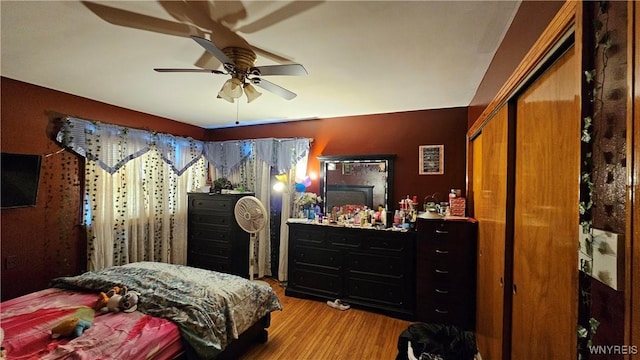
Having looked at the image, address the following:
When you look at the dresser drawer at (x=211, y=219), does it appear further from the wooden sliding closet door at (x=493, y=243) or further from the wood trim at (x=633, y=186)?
the wood trim at (x=633, y=186)

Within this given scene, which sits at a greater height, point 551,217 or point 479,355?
point 551,217

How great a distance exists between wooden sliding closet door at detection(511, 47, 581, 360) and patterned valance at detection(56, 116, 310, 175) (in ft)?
9.54

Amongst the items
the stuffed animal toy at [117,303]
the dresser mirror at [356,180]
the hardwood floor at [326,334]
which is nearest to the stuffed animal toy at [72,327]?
the stuffed animal toy at [117,303]

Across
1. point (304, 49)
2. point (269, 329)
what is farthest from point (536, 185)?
point (269, 329)

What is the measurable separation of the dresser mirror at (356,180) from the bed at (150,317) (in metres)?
1.66

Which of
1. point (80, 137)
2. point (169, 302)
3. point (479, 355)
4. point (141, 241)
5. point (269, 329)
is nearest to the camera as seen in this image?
point (169, 302)

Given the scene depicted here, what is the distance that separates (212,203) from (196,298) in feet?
7.06

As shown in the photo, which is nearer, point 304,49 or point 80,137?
point 304,49

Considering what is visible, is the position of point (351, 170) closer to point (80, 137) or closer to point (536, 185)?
point (536, 185)

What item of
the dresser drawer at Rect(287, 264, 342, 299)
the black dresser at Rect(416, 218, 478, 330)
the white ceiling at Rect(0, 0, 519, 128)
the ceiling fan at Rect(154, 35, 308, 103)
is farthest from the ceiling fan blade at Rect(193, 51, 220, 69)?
the dresser drawer at Rect(287, 264, 342, 299)

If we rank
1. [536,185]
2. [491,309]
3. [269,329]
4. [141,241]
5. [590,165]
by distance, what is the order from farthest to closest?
[141,241] → [269,329] → [491,309] → [536,185] → [590,165]

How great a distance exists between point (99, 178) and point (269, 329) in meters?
2.62

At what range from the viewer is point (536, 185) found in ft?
3.69

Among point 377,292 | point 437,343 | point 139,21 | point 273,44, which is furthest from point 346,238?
point 139,21
